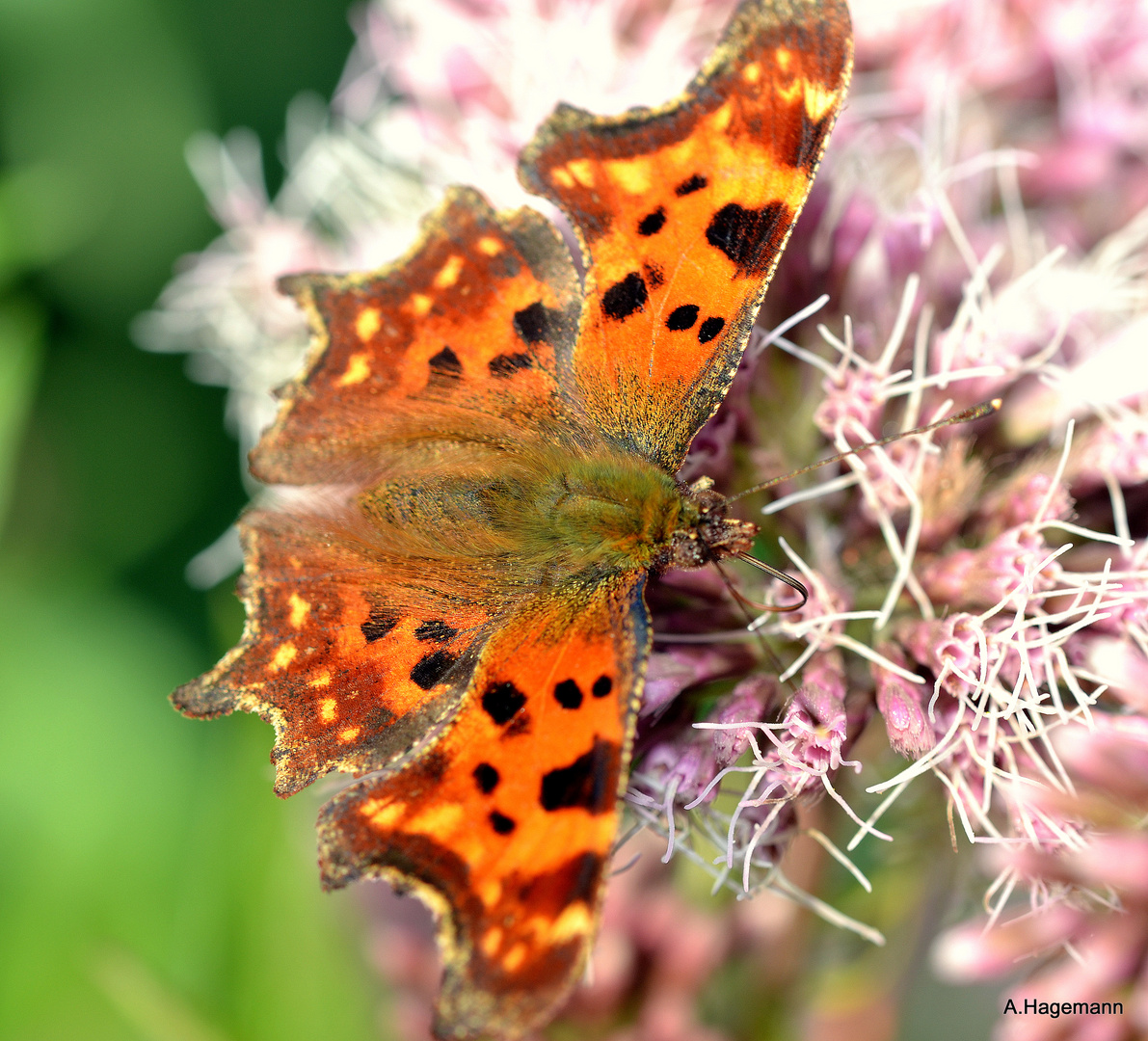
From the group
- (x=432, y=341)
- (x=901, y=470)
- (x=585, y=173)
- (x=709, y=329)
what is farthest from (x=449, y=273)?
(x=901, y=470)

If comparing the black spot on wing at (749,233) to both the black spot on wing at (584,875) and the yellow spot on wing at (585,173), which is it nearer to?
the yellow spot on wing at (585,173)

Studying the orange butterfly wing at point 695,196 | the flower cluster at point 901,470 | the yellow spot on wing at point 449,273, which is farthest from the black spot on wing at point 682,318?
the yellow spot on wing at point 449,273

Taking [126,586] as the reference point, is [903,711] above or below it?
below

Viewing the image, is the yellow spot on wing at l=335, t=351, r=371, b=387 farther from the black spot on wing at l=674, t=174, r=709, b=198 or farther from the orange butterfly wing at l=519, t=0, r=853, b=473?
the black spot on wing at l=674, t=174, r=709, b=198

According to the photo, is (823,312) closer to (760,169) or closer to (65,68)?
(760,169)

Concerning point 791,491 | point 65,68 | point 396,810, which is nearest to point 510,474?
point 791,491

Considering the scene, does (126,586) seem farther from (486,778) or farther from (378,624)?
(486,778)

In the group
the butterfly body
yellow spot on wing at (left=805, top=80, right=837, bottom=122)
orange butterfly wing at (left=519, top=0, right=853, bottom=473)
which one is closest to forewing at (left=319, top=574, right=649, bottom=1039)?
the butterfly body
